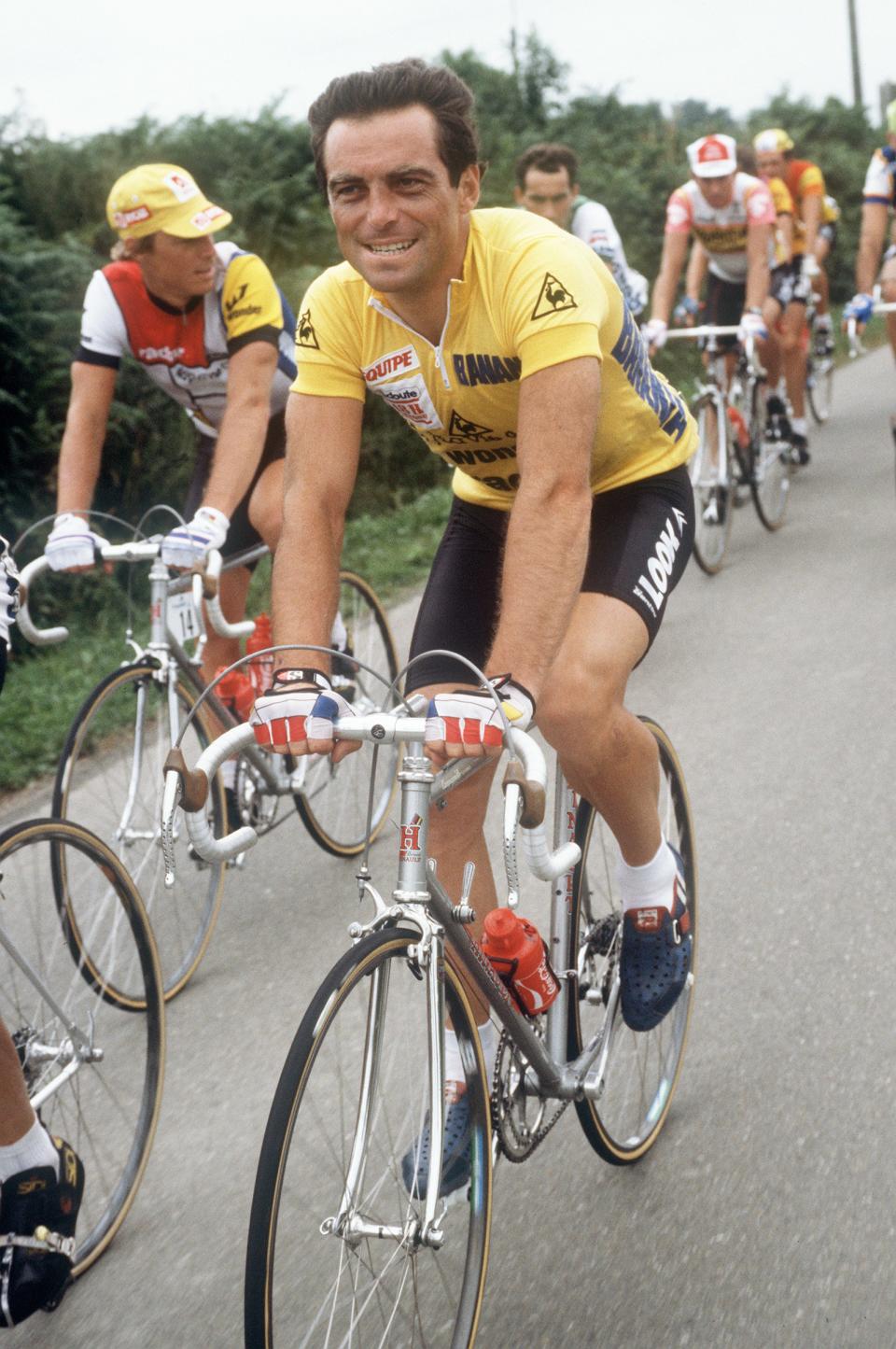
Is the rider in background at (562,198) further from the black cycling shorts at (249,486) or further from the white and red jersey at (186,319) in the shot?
the white and red jersey at (186,319)

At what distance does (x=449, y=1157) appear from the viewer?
258 cm

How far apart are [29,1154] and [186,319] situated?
2826 millimetres

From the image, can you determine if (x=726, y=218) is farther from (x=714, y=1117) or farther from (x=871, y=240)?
(x=714, y=1117)

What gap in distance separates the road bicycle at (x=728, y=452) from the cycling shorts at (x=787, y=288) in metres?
1.22

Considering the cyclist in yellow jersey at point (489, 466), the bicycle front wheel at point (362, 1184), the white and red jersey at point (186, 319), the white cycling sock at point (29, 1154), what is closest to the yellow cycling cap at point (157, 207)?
the white and red jersey at point (186, 319)

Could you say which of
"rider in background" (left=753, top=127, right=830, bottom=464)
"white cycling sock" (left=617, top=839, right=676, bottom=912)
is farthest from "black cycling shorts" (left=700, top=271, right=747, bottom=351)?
"white cycling sock" (left=617, top=839, right=676, bottom=912)

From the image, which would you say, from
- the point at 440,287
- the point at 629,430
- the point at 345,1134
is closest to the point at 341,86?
the point at 440,287

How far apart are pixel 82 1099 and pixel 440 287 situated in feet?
6.24

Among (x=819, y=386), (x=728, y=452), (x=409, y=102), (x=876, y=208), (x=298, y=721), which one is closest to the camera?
(x=298, y=721)

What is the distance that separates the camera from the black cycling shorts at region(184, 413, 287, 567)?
17.1 ft

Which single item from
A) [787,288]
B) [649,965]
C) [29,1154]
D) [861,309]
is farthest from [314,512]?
[787,288]

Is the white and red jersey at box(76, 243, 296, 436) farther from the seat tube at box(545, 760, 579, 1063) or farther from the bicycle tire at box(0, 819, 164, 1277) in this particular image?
the seat tube at box(545, 760, 579, 1063)

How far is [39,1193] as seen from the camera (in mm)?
2967

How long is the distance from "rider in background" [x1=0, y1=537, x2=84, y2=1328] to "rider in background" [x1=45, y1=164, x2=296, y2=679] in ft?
5.64
